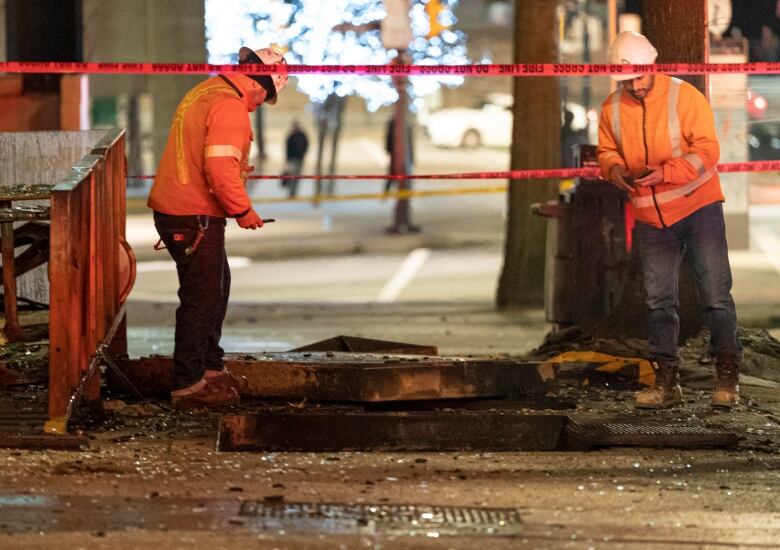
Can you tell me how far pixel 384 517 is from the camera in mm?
4723

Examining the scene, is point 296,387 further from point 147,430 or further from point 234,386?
point 147,430

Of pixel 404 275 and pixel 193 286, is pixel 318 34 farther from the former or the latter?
pixel 193 286

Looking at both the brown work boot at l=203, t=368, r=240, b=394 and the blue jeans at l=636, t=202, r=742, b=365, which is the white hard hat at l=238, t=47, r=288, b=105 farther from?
the blue jeans at l=636, t=202, r=742, b=365

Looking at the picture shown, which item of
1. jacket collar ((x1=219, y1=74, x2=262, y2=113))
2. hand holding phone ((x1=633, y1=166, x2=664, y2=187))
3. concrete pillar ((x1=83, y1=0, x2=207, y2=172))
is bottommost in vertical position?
hand holding phone ((x1=633, y1=166, x2=664, y2=187))

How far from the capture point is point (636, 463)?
18.5 ft

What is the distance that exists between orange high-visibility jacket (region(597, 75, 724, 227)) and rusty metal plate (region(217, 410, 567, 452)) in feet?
3.97

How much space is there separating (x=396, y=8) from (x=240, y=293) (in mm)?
4929

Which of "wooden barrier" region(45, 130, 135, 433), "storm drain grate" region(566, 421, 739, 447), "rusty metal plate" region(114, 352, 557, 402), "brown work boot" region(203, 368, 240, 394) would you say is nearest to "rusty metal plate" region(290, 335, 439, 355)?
"rusty metal plate" region(114, 352, 557, 402)

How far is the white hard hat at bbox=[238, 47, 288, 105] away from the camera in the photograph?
6.61 metres

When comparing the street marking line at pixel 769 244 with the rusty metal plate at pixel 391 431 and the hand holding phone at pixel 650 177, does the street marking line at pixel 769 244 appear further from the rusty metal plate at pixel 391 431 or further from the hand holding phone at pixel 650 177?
the rusty metal plate at pixel 391 431

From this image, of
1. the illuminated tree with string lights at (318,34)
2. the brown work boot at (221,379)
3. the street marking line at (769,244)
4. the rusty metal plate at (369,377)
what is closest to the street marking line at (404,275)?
the street marking line at (769,244)

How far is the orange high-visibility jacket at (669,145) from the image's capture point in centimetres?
671

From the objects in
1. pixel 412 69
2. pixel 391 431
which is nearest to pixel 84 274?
pixel 391 431

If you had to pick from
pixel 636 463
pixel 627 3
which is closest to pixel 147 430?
pixel 636 463
